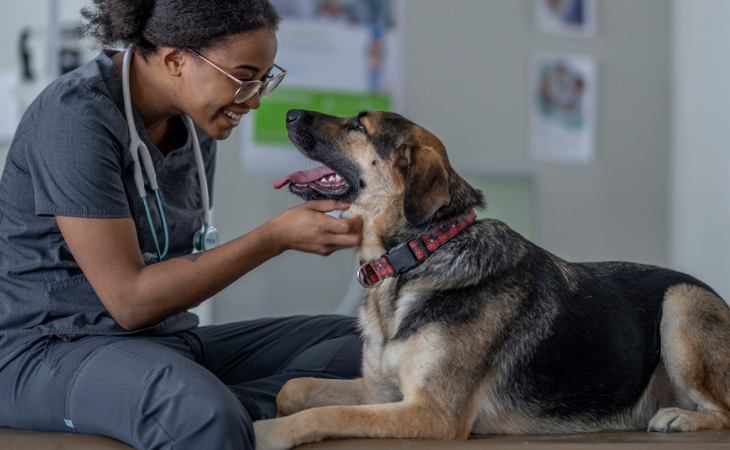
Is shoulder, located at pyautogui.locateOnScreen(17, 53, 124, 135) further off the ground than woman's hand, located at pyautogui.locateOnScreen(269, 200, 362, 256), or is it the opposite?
shoulder, located at pyautogui.locateOnScreen(17, 53, 124, 135)

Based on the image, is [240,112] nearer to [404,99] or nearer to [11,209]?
[11,209]

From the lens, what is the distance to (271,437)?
1429mm

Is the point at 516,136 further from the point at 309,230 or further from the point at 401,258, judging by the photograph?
the point at 309,230

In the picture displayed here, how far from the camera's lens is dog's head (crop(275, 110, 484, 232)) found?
168cm

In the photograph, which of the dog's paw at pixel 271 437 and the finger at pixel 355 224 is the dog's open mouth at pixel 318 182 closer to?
the finger at pixel 355 224

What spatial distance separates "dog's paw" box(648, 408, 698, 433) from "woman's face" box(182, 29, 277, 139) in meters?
1.48

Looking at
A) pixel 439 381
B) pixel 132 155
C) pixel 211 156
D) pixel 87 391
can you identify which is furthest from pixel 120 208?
pixel 439 381

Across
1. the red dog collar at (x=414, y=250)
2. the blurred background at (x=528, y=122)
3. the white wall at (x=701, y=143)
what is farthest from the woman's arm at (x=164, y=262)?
the white wall at (x=701, y=143)

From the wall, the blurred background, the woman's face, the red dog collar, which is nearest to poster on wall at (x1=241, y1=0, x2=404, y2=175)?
the blurred background

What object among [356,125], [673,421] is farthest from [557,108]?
[673,421]

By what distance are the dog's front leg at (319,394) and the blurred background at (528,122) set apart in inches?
81.0

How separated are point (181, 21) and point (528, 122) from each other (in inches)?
125

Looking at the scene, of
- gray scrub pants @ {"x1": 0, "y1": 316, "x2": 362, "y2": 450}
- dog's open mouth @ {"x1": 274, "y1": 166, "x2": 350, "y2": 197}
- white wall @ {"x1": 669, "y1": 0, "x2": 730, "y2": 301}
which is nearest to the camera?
gray scrub pants @ {"x1": 0, "y1": 316, "x2": 362, "y2": 450}

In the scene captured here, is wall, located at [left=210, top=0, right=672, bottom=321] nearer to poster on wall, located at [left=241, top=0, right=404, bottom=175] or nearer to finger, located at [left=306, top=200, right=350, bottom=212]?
poster on wall, located at [left=241, top=0, right=404, bottom=175]
